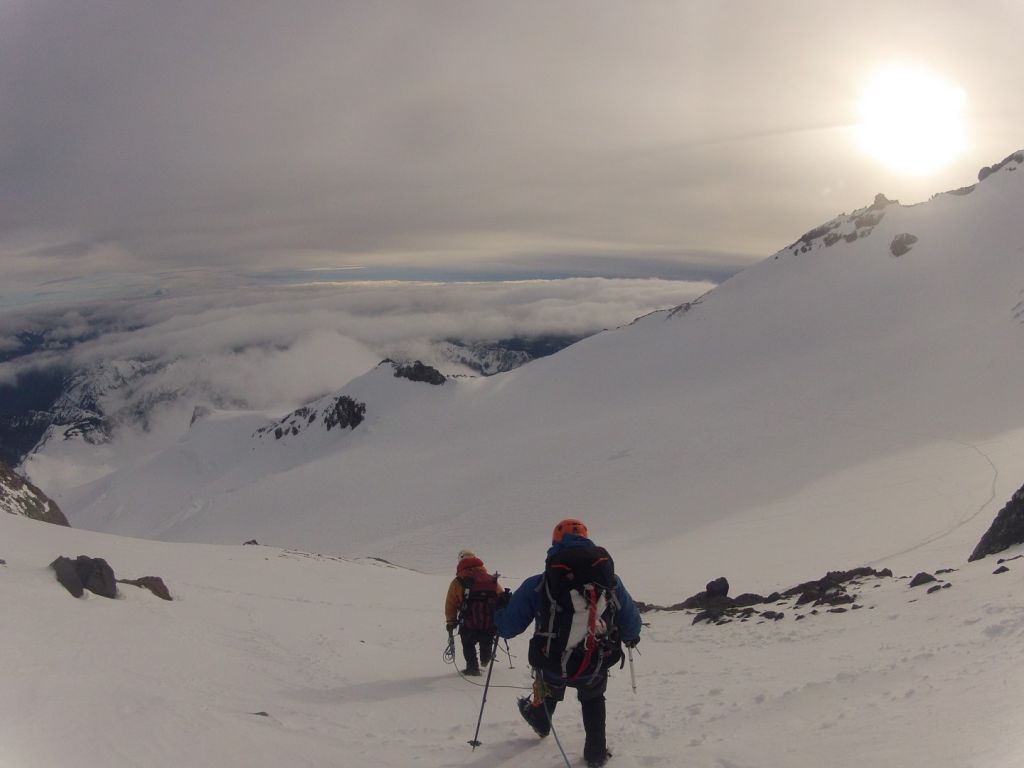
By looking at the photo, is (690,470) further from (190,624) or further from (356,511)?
(190,624)

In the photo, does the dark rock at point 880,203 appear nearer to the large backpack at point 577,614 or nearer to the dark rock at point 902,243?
the dark rock at point 902,243

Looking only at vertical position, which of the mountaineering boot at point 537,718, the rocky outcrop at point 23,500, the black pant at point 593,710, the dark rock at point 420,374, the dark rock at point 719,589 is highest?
the dark rock at point 420,374

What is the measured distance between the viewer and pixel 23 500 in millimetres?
30109

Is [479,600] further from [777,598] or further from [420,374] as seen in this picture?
[420,374]

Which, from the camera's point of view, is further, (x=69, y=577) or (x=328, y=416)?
(x=328, y=416)

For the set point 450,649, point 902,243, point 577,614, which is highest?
point 902,243

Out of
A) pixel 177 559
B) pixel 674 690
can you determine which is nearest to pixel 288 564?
pixel 177 559

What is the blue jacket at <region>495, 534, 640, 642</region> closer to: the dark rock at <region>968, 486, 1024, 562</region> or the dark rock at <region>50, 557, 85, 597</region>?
the dark rock at <region>50, 557, 85, 597</region>

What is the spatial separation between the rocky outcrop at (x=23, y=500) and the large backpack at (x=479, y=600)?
26.5 m

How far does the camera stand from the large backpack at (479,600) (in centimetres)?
956

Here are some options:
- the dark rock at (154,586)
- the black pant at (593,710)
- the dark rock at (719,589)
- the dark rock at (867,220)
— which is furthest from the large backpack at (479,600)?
the dark rock at (867,220)

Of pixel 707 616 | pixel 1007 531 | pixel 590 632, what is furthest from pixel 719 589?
pixel 590 632

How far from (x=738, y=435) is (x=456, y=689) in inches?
1396

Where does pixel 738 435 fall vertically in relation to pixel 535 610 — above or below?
below
